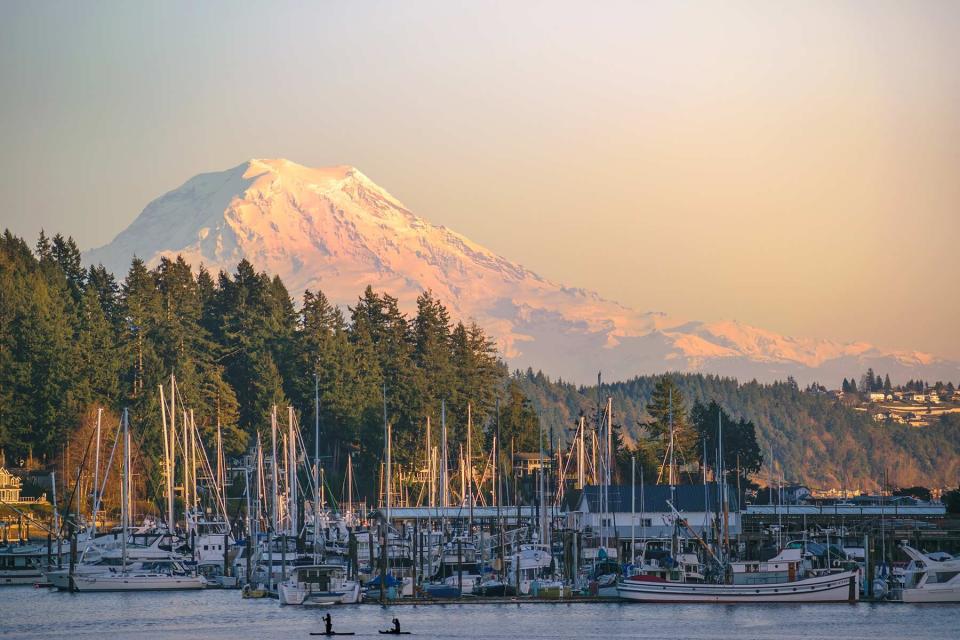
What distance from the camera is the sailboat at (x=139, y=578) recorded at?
348 feet

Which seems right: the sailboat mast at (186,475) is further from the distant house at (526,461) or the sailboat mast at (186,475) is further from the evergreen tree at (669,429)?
the evergreen tree at (669,429)

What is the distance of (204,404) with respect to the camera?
490ft

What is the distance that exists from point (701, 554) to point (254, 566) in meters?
27.7

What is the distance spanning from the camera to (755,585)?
96.5 meters

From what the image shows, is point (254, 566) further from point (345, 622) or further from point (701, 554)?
point (701, 554)

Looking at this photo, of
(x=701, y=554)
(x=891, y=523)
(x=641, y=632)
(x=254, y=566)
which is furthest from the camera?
(x=891, y=523)

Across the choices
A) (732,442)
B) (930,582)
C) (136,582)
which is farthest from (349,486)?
(930,582)

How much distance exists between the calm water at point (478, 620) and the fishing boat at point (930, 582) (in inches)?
33.2

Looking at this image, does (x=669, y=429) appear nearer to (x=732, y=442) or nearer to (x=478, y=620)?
(x=732, y=442)

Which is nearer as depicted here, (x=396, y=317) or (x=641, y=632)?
(x=641, y=632)

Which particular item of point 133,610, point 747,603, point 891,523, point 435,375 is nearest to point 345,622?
point 133,610

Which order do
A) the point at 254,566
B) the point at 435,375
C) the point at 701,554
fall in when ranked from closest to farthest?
the point at 254,566 < the point at 701,554 < the point at 435,375

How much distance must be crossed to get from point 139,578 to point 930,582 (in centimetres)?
4426

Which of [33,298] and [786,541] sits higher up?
[33,298]
